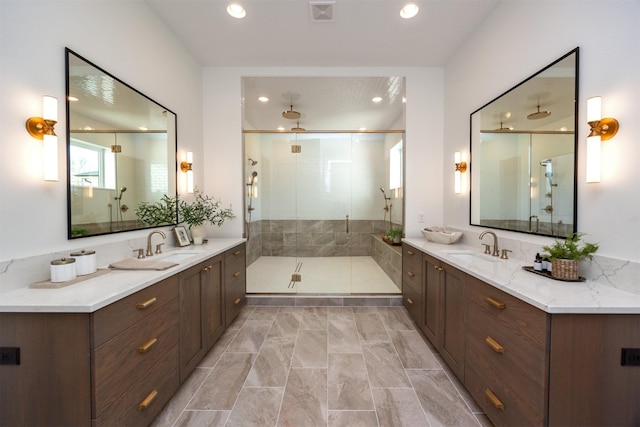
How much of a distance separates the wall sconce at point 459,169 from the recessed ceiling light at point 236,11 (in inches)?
104

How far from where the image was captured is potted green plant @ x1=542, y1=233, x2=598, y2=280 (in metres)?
1.32

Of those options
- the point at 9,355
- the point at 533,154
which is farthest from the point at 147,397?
the point at 533,154

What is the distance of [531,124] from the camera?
179 cm

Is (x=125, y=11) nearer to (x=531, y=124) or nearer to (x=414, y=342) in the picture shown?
(x=531, y=124)

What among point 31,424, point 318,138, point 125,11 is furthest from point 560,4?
point 31,424

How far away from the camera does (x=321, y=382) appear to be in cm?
178

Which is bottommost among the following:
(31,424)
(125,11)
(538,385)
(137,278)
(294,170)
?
(31,424)

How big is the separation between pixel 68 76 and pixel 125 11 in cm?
90

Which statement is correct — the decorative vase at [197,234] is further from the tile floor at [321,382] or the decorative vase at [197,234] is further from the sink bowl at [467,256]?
the sink bowl at [467,256]

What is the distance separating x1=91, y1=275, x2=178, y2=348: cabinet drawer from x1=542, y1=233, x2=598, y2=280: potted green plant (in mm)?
2321

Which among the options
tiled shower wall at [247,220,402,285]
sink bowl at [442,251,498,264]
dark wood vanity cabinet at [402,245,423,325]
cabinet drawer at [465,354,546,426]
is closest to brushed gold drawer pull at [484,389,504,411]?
cabinet drawer at [465,354,546,426]

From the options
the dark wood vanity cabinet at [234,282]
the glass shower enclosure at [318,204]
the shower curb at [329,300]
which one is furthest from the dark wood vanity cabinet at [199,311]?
the glass shower enclosure at [318,204]

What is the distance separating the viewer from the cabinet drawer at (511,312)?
106cm

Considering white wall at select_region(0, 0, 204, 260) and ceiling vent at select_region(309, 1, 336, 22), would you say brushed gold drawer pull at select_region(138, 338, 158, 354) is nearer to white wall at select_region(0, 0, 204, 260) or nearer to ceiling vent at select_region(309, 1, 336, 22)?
white wall at select_region(0, 0, 204, 260)
